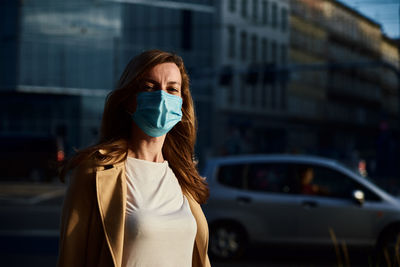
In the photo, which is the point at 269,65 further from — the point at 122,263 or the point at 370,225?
the point at 122,263

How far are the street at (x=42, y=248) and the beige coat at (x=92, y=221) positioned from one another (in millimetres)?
6750

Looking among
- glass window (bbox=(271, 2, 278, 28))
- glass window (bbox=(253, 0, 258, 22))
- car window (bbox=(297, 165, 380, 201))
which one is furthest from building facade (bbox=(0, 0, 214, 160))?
car window (bbox=(297, 165, 380, 201))

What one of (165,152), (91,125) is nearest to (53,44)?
(91,125)

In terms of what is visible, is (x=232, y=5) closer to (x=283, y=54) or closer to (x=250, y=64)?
(x=250, y=64)

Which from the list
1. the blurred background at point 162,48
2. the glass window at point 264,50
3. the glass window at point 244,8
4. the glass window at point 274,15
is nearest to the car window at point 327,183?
the blurred background at point 162,48

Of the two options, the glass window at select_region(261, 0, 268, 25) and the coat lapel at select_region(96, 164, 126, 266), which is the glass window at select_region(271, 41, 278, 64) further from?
the coat lapel at select_region(96, 164, 126, 266)

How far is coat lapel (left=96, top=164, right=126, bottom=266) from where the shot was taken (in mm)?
2234

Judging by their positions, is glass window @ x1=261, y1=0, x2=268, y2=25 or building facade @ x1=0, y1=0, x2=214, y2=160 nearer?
building facade @ x1=0, y1=0, x2=214, y2=160

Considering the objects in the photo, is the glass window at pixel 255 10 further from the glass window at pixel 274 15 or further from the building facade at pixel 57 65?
the building facade at pixel 57 65

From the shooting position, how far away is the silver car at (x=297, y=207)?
886 cm

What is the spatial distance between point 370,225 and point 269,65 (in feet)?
77.7

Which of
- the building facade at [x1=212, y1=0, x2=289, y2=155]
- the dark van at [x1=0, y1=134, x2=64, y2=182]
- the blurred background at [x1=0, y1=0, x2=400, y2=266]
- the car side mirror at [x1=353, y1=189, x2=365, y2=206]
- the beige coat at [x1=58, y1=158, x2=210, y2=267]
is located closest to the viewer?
the beige coat at [x1=58, y1=158, x2=210, y2=267]

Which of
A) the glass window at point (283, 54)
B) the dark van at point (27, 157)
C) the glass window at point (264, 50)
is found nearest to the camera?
the dark van at point (27, 157)

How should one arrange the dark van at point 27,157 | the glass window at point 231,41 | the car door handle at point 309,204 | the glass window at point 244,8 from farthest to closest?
the glass window at point 244,8
the glass window at point 231,41
the dark van at point 27,157
the car door handle at point 309,204
